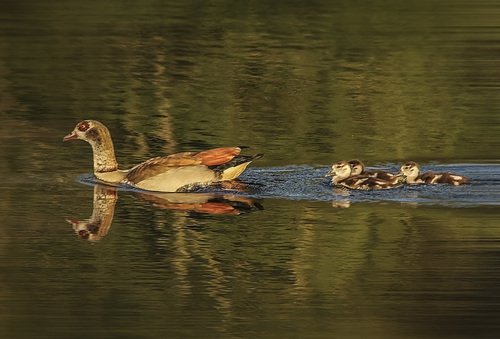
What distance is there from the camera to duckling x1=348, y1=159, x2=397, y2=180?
14.4 metres

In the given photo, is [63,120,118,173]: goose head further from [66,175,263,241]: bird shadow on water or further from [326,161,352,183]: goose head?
[326,161,352,183]: goose head

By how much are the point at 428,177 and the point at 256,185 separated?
153cm

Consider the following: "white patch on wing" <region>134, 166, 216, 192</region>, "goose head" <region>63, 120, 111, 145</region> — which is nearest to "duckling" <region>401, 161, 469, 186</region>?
"white patch on wing" <region>134, 166, 216, 192</region>

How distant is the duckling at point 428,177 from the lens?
14.3 metres

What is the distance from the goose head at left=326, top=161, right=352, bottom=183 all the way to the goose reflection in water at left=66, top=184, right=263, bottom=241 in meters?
0.85

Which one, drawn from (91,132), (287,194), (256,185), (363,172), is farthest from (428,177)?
(91,132)

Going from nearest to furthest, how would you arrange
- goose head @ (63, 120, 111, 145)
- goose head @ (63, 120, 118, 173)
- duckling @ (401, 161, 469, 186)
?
1. duckling @ (401, 161, 469, 186)
2. goose head @ (63, 120, 118, 173)
3. goose head @ (63, 120, 111, 145)

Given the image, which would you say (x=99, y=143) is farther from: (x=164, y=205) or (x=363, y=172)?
(x=363, y=172)

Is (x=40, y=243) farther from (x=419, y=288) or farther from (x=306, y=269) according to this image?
(x=419, y=288)

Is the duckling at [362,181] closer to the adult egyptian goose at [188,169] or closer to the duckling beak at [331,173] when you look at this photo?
the duckling beak at [331,173]

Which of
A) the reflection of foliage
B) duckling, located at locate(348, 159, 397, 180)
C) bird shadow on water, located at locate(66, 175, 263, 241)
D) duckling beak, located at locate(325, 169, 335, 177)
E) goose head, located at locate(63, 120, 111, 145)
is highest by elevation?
goose head, located at locate(63, 120, 111, 145)

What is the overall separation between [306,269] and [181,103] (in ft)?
28.5

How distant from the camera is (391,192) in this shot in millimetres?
14359

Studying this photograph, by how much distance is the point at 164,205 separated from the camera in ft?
46.5
